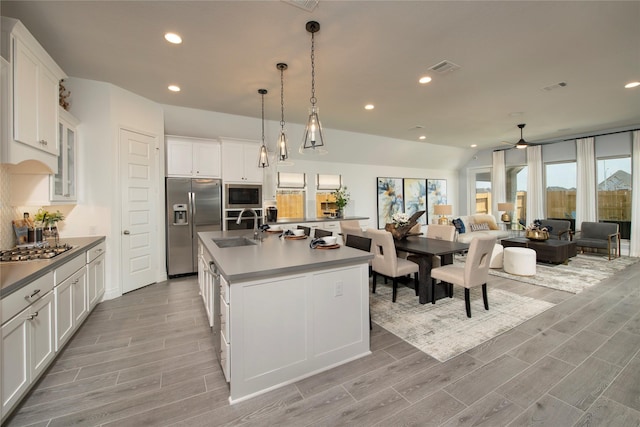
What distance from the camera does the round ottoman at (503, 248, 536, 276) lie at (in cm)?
465

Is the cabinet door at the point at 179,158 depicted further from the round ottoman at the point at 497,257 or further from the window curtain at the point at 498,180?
the window curtain at the point at 498,180

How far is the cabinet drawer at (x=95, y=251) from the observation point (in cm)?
312

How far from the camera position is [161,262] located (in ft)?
15.2

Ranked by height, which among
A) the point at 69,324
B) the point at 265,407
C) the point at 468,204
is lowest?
the point at 265,407

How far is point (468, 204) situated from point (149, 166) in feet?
31.7

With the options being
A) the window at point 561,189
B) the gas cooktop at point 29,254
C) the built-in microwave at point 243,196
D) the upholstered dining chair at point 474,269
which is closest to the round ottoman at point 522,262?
the upholstered dining chair at point 474,269

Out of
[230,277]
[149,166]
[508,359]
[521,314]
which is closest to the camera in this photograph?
[230,277]

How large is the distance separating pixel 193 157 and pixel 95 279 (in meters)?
2.49

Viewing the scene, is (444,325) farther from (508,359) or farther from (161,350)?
(161,350)

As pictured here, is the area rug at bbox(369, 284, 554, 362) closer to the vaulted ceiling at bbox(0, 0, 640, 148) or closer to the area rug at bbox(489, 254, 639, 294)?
the area rug at bbox(489, 254, 639, 294)

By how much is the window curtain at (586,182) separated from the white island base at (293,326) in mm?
7635

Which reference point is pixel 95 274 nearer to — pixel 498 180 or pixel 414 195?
pixel 414 195

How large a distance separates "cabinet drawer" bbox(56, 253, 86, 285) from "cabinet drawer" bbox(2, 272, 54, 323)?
142mm

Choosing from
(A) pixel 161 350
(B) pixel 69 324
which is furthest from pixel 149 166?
(A) pixel 161 350
